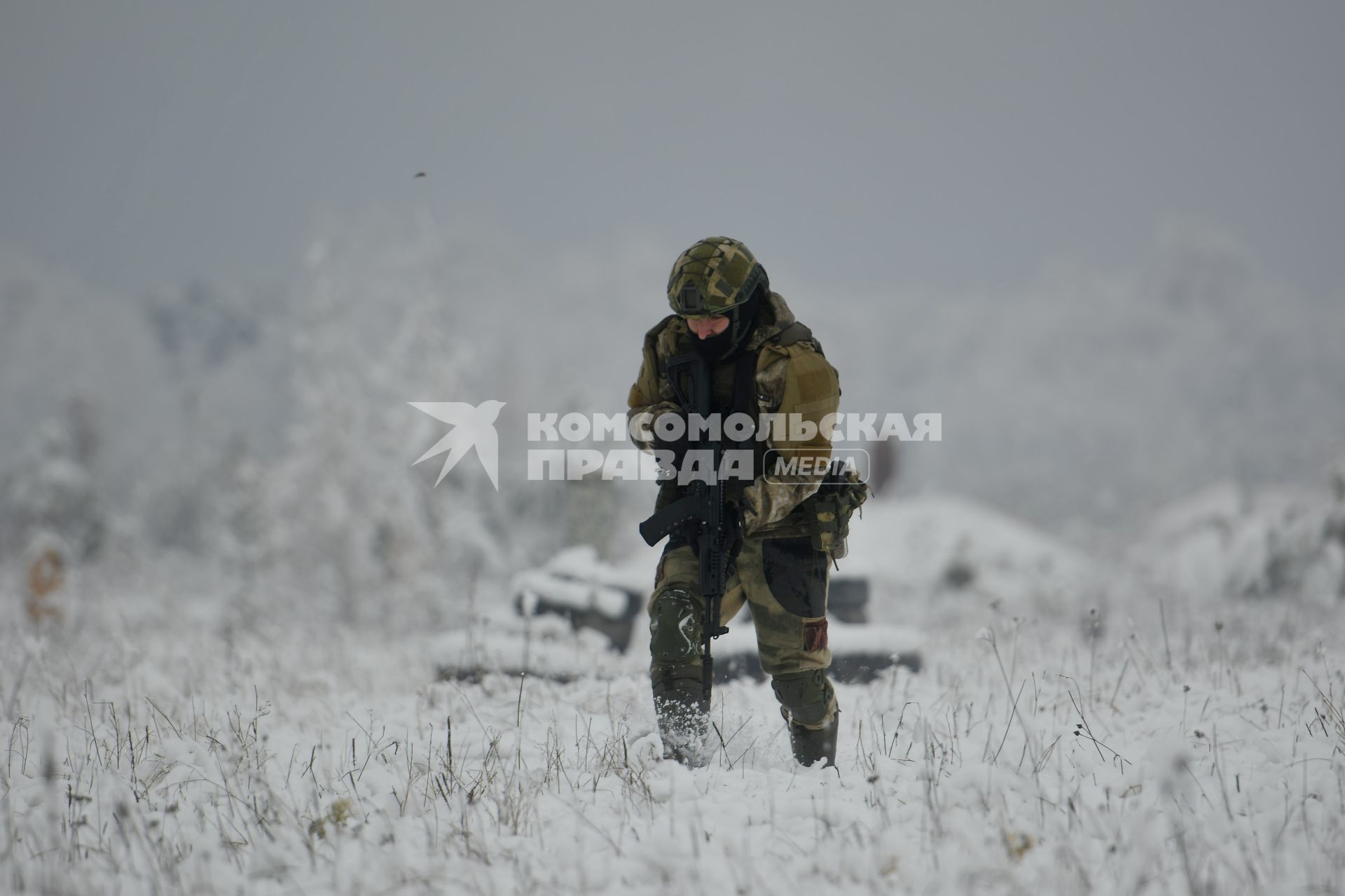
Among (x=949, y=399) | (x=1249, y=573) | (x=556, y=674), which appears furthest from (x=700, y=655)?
(x=949, y=399)

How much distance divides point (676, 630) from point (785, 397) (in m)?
1.18

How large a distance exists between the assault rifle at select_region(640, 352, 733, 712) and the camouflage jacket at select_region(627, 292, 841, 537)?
117 mm

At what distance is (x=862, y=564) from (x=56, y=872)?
22.3 ft

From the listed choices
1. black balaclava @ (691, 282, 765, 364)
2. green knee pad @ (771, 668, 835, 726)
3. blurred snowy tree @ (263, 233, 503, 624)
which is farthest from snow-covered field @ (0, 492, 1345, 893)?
blurred snowy tree @ (263, 233, 503, 624)

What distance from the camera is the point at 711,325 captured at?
364 centimetres

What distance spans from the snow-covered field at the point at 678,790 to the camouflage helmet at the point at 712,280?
2002 millimetres

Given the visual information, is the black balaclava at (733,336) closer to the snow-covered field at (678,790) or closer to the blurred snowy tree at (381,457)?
the snow-covered field at (678,790)

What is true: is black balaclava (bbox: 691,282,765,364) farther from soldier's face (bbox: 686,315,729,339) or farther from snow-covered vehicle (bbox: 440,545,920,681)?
snow-covered vehicle (bbox: 440,545,920,681)

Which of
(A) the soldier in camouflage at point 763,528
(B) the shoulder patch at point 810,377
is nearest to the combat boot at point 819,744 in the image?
(A) the soldier in camouflage at point 763,528

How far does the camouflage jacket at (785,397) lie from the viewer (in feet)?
11.3

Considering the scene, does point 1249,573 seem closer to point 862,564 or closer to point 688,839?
point 862,564

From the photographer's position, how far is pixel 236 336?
237 ft

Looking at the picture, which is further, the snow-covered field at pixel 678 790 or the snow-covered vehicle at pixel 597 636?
the snow-covered vehicle at pixel 597 636

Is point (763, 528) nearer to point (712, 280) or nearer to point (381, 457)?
point (712, 280)
